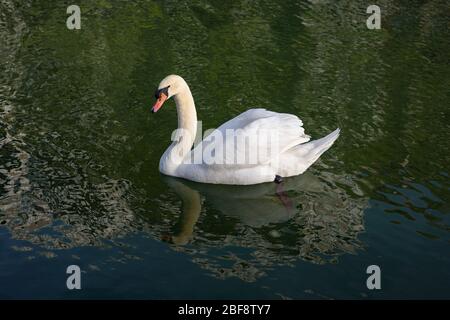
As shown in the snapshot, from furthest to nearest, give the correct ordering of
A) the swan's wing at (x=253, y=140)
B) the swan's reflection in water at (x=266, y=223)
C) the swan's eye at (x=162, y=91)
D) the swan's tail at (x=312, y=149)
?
the swan's tail at (x=312, y=149) < the swan's eye at (x=162, y=91) < the swan's wing at (x=253, y=140) < the swan's reflection in water at (x=266, y=223)

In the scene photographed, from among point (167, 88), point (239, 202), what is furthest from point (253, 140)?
point (167, 88)

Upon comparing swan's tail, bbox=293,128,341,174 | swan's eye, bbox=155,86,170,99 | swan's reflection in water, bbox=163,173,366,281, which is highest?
swan's eye, bbox=155,86,170,99

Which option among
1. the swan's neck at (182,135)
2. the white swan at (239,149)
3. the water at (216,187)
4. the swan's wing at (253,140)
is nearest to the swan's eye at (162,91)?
the white swan at (239,149)

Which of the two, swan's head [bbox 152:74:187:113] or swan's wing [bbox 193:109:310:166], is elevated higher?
swan's head [bbox 152:74:187:113]

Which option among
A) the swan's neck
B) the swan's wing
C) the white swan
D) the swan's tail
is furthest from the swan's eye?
the swan's tail

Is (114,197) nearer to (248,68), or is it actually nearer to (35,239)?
(35,239)

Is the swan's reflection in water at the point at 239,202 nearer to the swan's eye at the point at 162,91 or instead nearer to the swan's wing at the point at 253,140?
the swan's wing at the point at 253,140

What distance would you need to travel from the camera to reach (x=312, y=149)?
10.6 m

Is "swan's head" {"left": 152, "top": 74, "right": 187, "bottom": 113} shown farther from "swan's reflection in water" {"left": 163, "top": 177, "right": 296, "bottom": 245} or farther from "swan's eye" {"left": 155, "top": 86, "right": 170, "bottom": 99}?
"swan's reflection in water" {"left": 163, "top": 177, "right": 296, "bottom": 245}

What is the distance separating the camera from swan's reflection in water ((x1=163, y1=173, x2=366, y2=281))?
28.5 feet

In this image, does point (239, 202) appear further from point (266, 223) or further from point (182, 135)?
point (182, 135)

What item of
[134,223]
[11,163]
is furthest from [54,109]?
[134,223]

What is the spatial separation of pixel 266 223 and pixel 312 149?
1.63 m

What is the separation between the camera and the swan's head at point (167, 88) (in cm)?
1038
